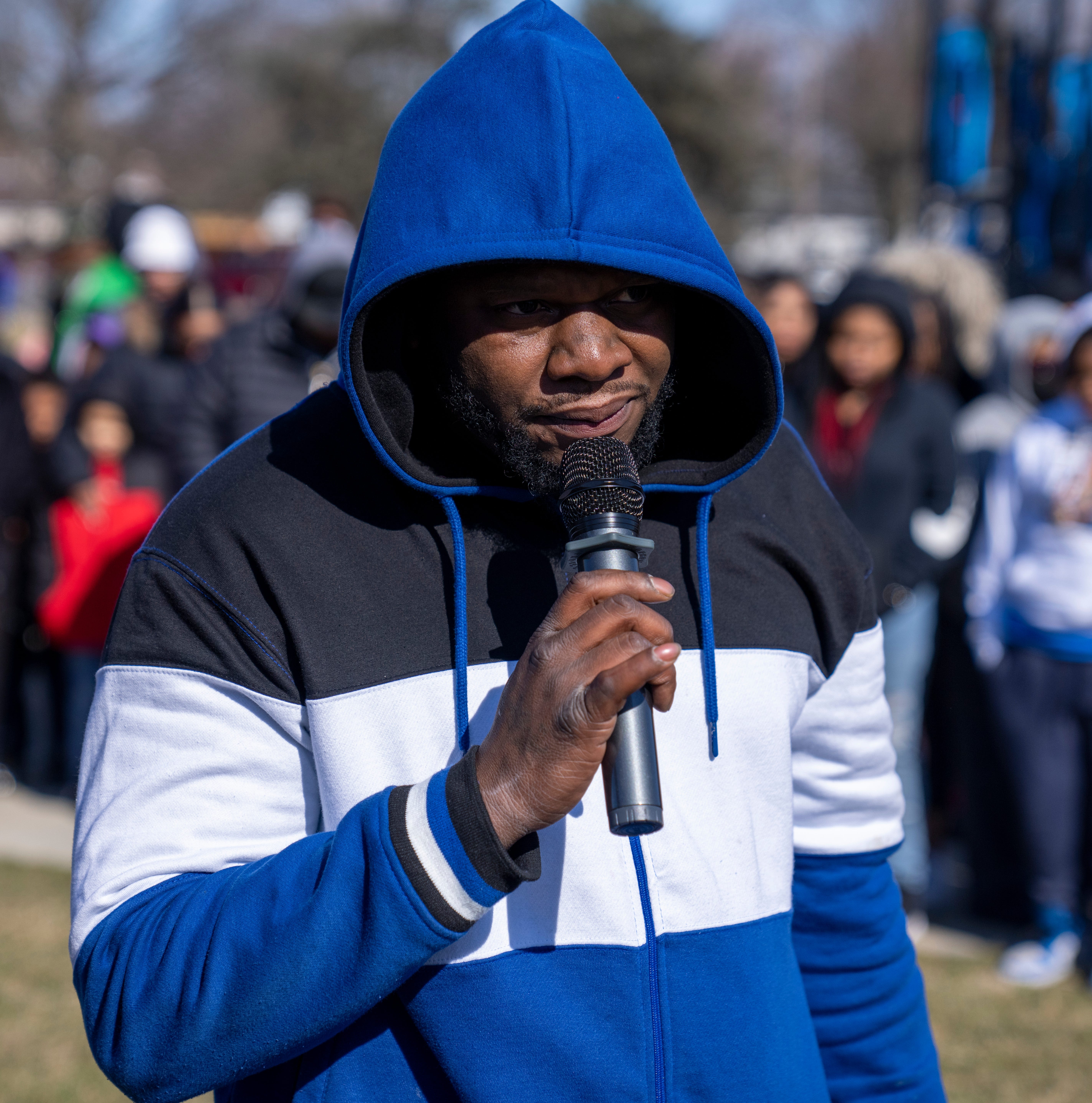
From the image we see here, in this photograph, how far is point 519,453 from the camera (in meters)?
1.52

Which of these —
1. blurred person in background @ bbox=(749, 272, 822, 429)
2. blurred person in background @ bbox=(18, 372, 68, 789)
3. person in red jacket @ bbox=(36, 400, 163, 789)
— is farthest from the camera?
blurred person in background @ bbox=(18, 372, 68, 789)

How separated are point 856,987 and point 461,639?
2.44 ft

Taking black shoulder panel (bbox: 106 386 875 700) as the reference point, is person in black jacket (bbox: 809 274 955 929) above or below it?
below

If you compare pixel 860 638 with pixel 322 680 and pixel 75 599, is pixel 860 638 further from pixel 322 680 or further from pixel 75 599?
pixel 75 599

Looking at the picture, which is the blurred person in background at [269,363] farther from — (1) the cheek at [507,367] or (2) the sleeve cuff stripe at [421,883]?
(2) the sleeve cuff stripe at [421,883]

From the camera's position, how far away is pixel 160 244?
304 inches

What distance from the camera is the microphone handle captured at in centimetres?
119

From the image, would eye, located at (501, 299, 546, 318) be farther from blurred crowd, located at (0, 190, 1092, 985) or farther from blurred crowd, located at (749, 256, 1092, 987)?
blurred crowd, located at (749, 256, 1092, 987)

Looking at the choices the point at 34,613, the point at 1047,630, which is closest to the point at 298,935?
the point at 1047,630

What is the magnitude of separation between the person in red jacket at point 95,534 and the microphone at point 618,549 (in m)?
4.86

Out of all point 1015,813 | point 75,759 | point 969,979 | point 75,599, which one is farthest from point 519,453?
point 75,759

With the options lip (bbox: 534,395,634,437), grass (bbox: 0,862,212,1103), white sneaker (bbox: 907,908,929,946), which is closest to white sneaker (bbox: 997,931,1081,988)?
white sneaker (bbox: 907,908,929,946)

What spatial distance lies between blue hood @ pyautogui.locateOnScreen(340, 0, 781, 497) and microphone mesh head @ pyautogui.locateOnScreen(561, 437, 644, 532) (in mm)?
155

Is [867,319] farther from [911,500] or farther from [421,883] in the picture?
[421,883]
